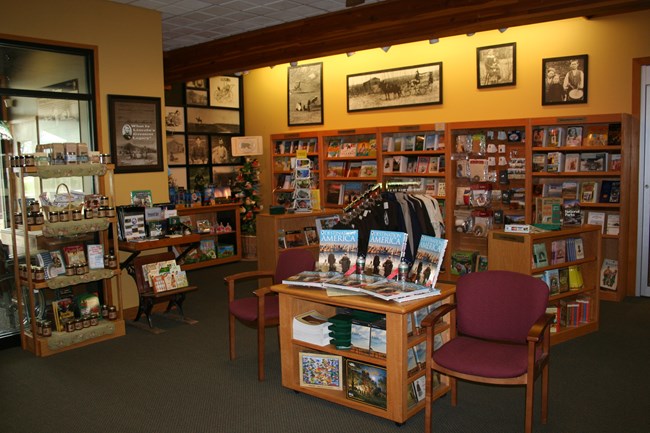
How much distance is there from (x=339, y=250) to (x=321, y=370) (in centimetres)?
88

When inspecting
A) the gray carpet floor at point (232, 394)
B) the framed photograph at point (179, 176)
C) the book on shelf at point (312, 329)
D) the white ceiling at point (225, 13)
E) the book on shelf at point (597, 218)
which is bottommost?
the gray carpet floor at point (232, 394)

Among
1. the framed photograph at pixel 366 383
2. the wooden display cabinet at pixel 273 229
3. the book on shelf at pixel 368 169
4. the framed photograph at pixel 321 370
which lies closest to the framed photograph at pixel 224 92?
the book on shelf at pixel 368 169

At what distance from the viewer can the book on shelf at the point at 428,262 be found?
379cm

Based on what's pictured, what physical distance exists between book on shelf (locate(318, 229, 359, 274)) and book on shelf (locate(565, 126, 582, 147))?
13.2 ft

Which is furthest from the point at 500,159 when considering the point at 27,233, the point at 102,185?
the point at 27,233

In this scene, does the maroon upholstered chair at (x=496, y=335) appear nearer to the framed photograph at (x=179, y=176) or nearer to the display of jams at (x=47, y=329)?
the display of jams at (x=47, y=329)

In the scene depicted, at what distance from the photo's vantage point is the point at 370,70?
8992mm

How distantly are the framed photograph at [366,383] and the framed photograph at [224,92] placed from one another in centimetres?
775

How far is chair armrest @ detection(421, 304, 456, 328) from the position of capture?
3517mm

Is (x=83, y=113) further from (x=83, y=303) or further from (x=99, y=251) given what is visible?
(x=83, y=303)

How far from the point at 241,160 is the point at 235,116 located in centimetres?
86

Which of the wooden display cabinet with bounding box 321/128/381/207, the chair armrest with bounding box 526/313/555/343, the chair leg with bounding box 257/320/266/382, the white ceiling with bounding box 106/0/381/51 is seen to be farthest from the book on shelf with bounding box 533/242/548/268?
the wooden display cabinet with bounding box 321/128/381/207

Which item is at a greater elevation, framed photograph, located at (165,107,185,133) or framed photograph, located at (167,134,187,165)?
framed photograph, located at (165,107,185,133)

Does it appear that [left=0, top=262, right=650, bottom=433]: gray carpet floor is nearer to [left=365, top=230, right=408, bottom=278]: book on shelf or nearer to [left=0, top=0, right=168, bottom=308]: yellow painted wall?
[left=365, top=230, right=408, bottom=278]: book on shelf
